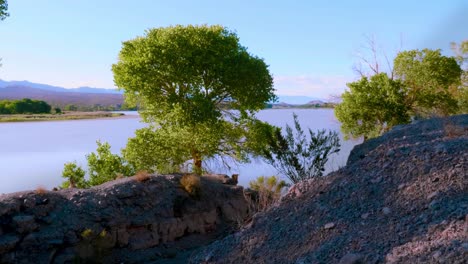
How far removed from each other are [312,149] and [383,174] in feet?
24.3

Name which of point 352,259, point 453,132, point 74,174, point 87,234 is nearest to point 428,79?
point 453,132

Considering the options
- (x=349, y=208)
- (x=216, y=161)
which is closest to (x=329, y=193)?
(x=349, y=208)

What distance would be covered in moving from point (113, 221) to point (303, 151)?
7.01 metres

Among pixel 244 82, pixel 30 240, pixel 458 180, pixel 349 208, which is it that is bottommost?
pixel 30 240

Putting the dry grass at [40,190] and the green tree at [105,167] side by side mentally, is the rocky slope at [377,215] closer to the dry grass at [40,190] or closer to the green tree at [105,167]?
the dry grass at [40,190]

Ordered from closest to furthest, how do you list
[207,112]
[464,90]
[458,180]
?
[458,180]
[207,112]
[464,90]

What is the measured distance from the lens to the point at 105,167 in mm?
21391

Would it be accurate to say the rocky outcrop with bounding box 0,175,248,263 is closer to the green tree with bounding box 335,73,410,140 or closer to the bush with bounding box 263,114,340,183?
the bush with bounding box 263,114,340,183

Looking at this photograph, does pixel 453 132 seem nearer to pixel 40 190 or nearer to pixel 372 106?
pixel 40 190

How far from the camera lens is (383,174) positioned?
9570 mm

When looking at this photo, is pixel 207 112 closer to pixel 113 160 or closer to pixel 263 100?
pixel 263 100

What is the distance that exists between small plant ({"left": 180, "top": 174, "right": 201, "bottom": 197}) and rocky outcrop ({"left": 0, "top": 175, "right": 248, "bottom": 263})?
161 millimetres

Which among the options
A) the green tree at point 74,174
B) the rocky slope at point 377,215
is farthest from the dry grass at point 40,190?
the green tree at point 74,174

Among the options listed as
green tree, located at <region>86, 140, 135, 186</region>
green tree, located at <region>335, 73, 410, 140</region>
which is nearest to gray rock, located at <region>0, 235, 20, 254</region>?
green tree, located at <region>86, 140, 135, 186</region>
